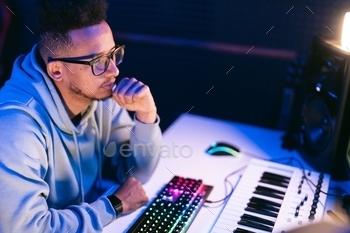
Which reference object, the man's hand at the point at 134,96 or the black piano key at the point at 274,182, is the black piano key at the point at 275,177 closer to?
the black piano key at the point at 274,182

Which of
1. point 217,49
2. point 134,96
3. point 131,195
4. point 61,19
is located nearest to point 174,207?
point 131,195

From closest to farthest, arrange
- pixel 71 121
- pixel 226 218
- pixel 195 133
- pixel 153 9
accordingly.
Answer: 1. pixel 226 218
2. pixel 71 121
3. pixel 195 133
4. pixel 153 9

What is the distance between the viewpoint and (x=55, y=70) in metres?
1.24

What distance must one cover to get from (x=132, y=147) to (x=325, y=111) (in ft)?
2.33

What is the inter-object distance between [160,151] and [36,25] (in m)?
0.62

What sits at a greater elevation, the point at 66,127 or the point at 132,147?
the point at 132,147

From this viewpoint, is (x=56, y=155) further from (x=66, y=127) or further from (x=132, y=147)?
(x=132, y=147)

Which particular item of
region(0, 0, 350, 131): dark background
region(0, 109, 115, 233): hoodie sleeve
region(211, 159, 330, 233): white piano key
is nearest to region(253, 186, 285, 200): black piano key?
region(211, 159, 330, 233): white piano key

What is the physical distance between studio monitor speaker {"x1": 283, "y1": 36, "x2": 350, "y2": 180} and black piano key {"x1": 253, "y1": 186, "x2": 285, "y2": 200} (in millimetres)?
223

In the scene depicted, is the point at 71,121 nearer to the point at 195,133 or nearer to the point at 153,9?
the point at 195,133

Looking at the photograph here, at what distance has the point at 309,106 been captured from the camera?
159 cm

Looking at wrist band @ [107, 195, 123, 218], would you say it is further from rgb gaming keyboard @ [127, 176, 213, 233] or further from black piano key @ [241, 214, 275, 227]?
black piano key @ [241, 214, 275, 227]

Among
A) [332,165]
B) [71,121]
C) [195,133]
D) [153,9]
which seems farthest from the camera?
[153,9]

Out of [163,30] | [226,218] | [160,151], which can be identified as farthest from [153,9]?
[226,218]
